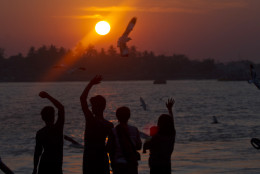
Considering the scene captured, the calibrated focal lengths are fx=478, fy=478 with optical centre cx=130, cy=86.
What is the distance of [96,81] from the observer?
20.2 feet

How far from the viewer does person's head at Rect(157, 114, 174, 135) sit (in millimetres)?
6069

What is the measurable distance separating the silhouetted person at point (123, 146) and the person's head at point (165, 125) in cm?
39

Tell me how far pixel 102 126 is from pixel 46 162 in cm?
89

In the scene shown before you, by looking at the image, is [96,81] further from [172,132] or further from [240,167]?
[240,167]

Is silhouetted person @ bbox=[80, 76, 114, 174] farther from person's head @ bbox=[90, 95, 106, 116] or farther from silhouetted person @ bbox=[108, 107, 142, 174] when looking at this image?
silhouetted person @ bbox=[108, 107, 142, 174]

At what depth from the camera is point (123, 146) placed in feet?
19.1

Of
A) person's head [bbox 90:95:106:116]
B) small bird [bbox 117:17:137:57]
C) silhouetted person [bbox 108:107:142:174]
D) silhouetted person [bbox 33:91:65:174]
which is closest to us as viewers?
silhouetted person [bbox 108:107:142:174]

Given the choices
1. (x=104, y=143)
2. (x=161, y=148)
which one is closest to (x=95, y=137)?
(x=104, y=143)

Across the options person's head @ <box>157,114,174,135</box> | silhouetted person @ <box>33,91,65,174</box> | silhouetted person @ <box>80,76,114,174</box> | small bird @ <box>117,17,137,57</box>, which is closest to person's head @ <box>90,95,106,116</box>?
silhouetted person @ <box>80,76,114,174</box>

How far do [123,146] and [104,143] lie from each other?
38cm

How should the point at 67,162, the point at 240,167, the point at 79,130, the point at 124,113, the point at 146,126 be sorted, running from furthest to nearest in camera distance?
the point at 146,126 → the point at 79,130 → the point at 67,162 → the point at 240,167 → the point at 124,113

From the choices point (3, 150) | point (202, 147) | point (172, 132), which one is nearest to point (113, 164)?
point (172, 132)

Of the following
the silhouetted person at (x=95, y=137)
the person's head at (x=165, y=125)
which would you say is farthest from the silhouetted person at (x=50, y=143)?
the person's head at (x=165, y=125)

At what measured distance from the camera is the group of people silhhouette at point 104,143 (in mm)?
5871
